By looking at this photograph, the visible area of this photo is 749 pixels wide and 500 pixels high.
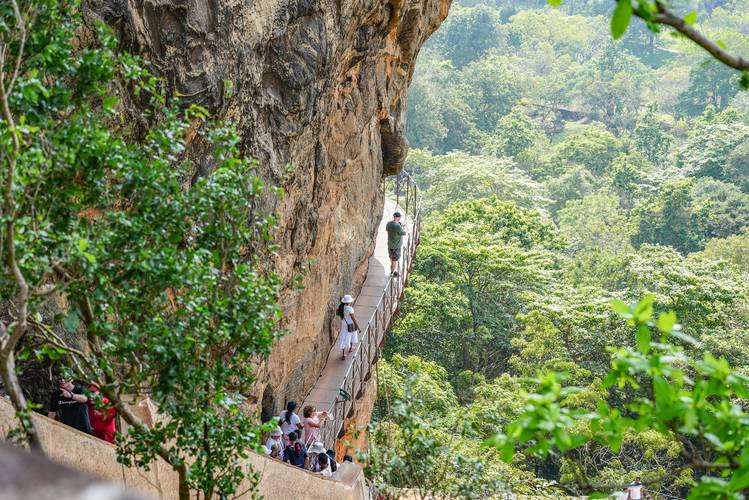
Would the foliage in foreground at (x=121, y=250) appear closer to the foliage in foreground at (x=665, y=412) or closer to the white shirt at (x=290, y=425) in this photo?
the foliage in foreground at (x=665, y=412)

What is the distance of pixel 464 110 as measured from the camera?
178ft

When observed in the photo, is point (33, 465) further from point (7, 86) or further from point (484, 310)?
point (484, 310)

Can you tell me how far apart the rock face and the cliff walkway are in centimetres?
22

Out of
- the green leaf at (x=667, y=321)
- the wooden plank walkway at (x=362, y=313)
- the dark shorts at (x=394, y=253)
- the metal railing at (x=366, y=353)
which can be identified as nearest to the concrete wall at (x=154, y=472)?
the metal railing at (x=366, y=353)

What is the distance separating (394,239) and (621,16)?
36.8ft

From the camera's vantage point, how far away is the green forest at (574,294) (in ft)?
12.6

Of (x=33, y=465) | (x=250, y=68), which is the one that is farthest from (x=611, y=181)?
(x=33, y=465)

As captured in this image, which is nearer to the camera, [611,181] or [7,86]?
[7,86]

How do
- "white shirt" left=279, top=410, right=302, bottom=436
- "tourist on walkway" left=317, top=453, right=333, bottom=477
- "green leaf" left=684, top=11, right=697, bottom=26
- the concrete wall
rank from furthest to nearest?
"white shirt" left=279, top=410, right=302, bottom=436 < "tourist on walkway" left=317, top=453, right=333, bottom=477 < the concrete wall < "green leaf" left=684, top=11, right=697, bottom=26

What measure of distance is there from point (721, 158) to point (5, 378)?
134 ft

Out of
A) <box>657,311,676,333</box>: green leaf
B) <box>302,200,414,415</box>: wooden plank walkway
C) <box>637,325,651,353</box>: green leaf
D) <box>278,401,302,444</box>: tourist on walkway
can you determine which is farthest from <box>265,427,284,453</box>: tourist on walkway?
<box>657,311,676,333</box>: green leaf

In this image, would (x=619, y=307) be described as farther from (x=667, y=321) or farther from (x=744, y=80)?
(x=744, y=80)

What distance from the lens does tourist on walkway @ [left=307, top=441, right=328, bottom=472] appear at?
899 cm

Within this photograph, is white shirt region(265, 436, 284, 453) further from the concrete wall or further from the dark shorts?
the dark shorts
